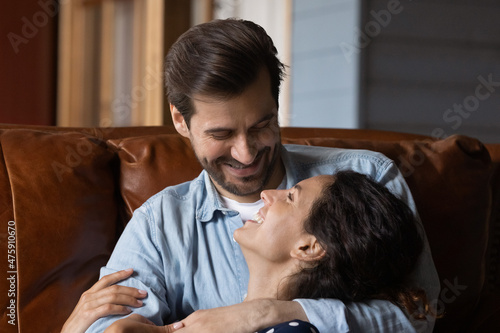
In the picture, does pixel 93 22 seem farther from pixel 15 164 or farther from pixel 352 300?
pixel 352 300

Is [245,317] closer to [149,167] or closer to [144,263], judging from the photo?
[144,263]

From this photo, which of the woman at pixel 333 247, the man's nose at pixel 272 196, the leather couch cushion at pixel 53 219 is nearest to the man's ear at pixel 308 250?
the woman at pixel 333 247

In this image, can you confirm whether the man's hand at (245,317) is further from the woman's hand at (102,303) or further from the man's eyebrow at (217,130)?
the man's eyebrow at (217,130)

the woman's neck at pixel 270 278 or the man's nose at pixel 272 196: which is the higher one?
the man's nose at pixel 272 196

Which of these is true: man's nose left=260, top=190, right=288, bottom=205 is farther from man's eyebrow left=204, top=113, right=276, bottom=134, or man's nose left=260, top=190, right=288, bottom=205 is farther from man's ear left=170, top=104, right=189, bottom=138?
man's ear left=170, top=104, right=189, bottom=138

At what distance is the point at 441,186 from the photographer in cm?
189

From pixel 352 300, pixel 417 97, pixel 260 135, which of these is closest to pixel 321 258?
pixel 352 300

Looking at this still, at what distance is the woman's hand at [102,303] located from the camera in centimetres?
137

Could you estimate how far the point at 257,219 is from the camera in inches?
57.4

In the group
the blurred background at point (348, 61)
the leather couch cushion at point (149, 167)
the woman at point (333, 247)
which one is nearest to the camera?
the woman at point (333, 247)

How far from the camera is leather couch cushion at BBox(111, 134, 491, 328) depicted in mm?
1834

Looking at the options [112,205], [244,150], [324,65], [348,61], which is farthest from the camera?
[324,65]

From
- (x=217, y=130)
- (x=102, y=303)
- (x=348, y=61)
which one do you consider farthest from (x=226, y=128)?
(x=348, y=61)

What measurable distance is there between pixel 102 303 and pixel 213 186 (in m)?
0.43
